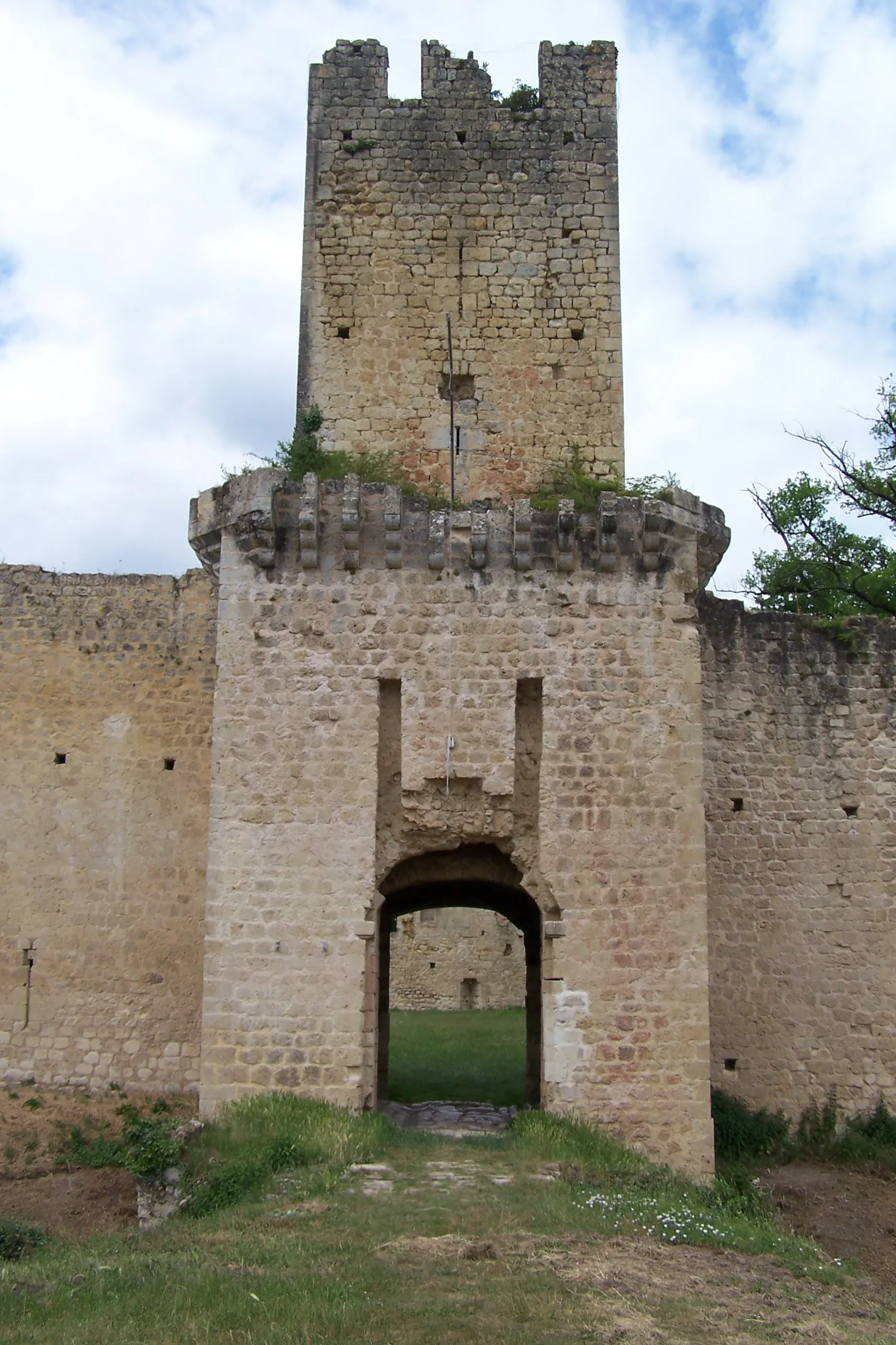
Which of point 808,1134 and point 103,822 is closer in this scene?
point 808,1134

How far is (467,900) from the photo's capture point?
13125 mm

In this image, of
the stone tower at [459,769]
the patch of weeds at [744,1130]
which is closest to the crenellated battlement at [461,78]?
the stone tower at [459,769]

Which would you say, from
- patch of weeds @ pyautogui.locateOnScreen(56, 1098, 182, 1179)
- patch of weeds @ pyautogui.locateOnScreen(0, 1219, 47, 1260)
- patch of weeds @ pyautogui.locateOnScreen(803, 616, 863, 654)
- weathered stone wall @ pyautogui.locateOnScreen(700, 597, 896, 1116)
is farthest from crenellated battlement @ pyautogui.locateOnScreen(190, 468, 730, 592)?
patch of weeds @ pyautogui.locateOnScreen(0, 1219, 47, 1260)

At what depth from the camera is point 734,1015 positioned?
12.5 m

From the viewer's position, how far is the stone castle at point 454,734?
9.73m

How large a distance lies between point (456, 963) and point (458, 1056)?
7670 millimetres

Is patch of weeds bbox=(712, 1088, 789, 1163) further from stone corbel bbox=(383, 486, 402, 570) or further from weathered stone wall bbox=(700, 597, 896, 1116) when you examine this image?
stone corbel bbox=(383, 486, 402, 570)

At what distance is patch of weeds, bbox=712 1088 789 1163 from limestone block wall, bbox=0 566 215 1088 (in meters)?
5.44

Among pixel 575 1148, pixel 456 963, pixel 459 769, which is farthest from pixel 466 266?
pixel 456 963

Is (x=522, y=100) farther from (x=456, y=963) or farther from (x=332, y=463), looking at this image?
(x=456, y=963)

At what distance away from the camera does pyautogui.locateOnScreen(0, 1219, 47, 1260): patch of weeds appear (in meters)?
8.48

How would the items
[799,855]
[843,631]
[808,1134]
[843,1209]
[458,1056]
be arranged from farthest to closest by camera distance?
1. [458,1056]
2. [843,631]
3. [799,855]
4. [808,1134]
5. [843,1209]

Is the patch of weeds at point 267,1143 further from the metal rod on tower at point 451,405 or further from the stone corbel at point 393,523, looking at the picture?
the metal rod on tower at point 451,405

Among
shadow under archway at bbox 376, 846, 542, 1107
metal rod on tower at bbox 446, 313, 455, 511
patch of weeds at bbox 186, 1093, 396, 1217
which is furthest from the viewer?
metal rod on tower at bbox 446, 313, 455, 511
